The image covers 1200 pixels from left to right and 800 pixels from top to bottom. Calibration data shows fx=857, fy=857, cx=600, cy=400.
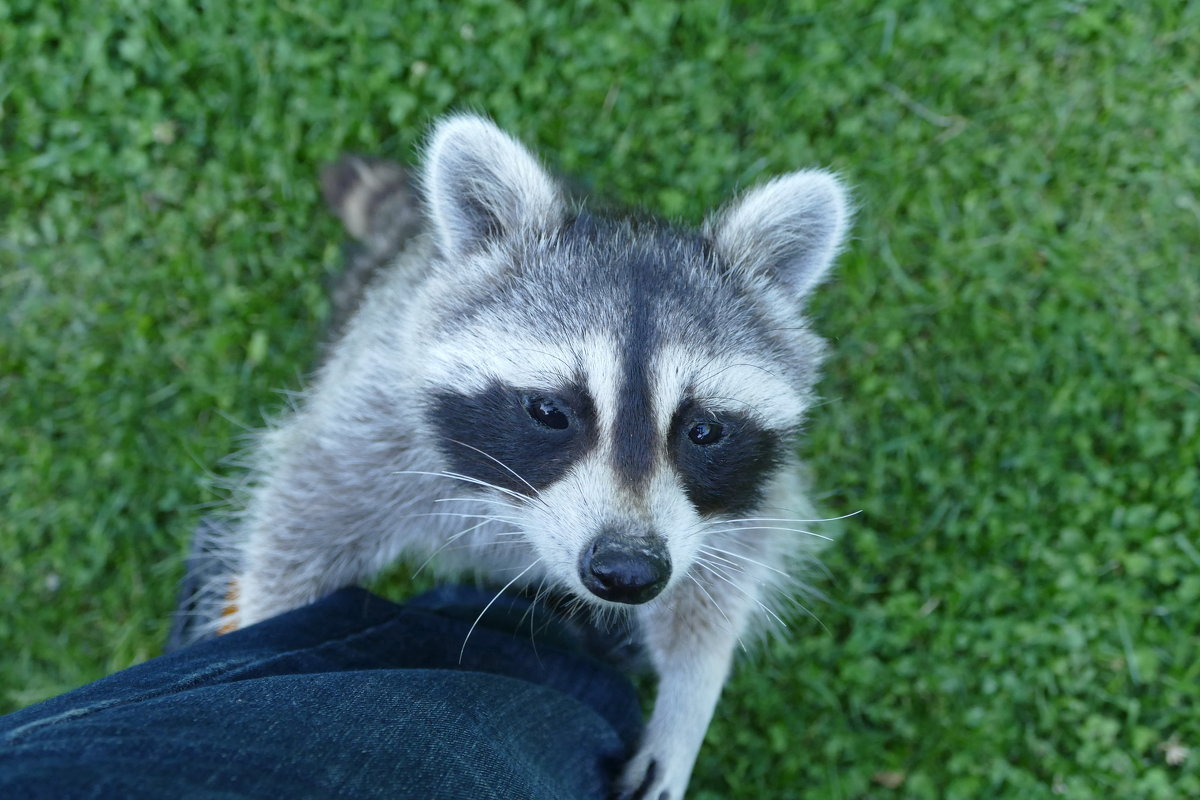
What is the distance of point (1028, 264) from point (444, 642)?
251 centimetres

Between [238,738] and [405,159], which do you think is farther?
[405,159]

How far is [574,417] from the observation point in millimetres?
1845

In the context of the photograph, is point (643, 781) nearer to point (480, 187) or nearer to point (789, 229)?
point (789, 229)

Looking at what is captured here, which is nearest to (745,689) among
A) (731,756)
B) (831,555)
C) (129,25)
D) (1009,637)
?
(731,756)

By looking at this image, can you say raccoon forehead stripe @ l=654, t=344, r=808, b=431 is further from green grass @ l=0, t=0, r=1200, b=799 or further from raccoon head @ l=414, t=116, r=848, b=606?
green grass @ l=0, t=0, r=1200, b=799

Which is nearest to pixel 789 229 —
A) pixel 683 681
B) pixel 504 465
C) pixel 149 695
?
pixel 504 465

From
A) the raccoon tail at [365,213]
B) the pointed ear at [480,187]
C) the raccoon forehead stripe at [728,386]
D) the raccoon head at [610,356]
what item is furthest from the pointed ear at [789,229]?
the raccoon tail at [365,213]

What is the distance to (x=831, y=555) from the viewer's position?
3.07 meters

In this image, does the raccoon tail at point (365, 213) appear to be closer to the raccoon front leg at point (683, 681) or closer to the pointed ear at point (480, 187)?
the pointed ear at point (480, 187)

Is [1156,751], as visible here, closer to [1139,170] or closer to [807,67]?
[1139,170]

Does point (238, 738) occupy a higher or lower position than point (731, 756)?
higher

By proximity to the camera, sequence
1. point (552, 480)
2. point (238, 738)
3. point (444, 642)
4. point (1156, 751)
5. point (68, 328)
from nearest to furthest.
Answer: point (238, 738), point (552, 480), point (444, 642), point (1156, 751), point (68, 328)

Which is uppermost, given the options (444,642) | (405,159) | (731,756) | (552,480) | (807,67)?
(807,67)

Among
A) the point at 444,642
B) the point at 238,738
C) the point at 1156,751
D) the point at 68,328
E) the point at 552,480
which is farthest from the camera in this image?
the point at 68,328
